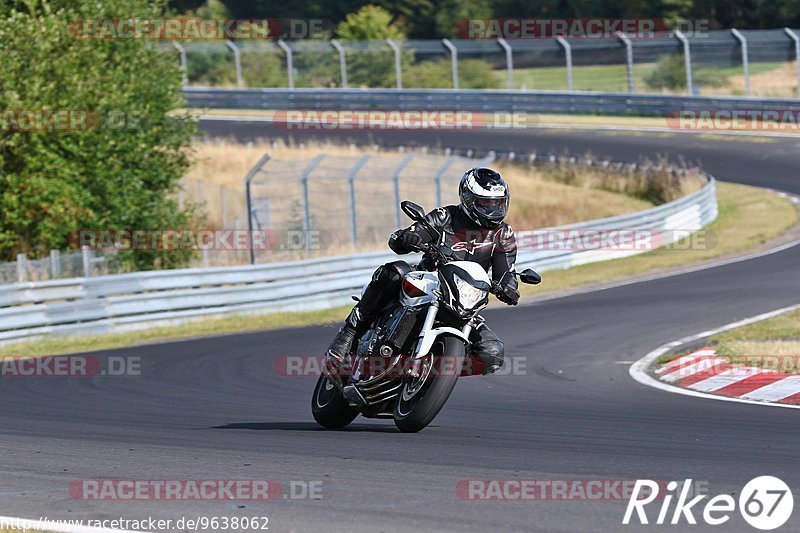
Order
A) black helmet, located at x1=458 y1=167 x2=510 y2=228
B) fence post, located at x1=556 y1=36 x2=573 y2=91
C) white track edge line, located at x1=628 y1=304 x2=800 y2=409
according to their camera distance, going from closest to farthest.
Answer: black helmet, located at x1=458 y1=167 x2=510 y2=228
white track edge line, located at x1=628 y1=304 x2=800 y2=409
fence post, located at x1=556 y1=36 x2=573 y2=91

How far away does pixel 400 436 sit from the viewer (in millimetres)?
8656

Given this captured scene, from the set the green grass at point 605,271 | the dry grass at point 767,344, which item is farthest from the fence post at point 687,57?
the dry grass at point 767,344

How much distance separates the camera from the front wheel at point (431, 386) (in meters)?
8.30

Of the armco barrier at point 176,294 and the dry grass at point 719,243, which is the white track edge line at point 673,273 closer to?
the dry grass at point 719,243

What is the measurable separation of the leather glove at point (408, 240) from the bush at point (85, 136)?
16.1 m

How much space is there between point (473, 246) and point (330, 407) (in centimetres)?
171

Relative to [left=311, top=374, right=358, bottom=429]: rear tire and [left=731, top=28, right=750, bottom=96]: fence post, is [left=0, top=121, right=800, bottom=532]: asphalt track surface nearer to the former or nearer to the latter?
[left=311, top=374, right=358, bottom=429]: rear tire

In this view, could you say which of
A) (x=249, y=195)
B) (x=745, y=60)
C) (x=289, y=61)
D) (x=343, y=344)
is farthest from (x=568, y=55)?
(x=343, y=344)

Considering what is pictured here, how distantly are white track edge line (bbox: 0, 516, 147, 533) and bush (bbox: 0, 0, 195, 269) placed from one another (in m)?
17.8

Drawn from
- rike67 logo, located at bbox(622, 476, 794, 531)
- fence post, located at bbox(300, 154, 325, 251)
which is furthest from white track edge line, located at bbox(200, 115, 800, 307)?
rike67 logo, located at bbox(622, 476, 794, 531)

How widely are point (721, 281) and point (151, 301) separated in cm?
915

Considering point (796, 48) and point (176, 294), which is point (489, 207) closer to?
point (176, 294)

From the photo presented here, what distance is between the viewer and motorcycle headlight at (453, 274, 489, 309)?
27.3ft

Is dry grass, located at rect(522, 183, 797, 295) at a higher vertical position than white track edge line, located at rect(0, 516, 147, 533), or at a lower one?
lower
